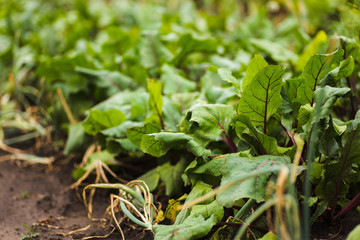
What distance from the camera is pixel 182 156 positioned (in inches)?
→ 56.2

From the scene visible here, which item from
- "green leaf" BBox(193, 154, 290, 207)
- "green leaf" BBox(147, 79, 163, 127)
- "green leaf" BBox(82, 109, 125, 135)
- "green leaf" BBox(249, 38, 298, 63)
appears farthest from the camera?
"green leaf" BBox(249, 38, 298, 63)

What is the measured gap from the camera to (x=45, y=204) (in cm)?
160

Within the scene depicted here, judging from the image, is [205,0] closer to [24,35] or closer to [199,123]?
[24,35]

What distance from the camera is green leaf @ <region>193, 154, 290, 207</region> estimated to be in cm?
95

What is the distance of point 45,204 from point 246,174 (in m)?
1.03

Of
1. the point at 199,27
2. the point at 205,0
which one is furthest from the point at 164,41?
the point at 205,0

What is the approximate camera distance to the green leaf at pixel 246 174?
950 mm

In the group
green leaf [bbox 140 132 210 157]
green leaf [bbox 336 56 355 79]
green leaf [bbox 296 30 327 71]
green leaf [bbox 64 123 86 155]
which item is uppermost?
green leaf [bbox 336 56 355 79]

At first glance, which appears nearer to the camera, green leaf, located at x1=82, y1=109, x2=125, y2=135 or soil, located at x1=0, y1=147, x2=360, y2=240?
soil, located at x1=0, y1=147, x2=360, y2=240

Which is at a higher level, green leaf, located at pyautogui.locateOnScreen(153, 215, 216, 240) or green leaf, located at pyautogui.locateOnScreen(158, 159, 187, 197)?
green leaf, located at pyautogui.locateOnScreen(153, 215, 216, 240)

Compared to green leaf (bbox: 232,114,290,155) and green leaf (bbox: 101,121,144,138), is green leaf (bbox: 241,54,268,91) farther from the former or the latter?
green leaf (bbox: 101,121,144,138)

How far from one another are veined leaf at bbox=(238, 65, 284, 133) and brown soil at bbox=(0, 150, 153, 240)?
1.80 feet

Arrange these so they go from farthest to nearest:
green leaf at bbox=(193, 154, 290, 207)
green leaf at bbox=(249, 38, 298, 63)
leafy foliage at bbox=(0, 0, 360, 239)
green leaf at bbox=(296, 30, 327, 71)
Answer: green leaf at bbox=(249, 38, 298, 63), green leaf at bbox=(296, 30, 327, 71), leafy foliage at bbox=(0, 0, 360, 239), green leaf at bbox=(193, 154, 290, 207)

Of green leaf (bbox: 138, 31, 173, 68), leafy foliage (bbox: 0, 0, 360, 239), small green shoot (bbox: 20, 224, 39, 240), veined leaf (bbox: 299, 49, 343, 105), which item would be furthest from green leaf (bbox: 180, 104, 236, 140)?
green leaf (bbox: 138, 31, 173, 68)
